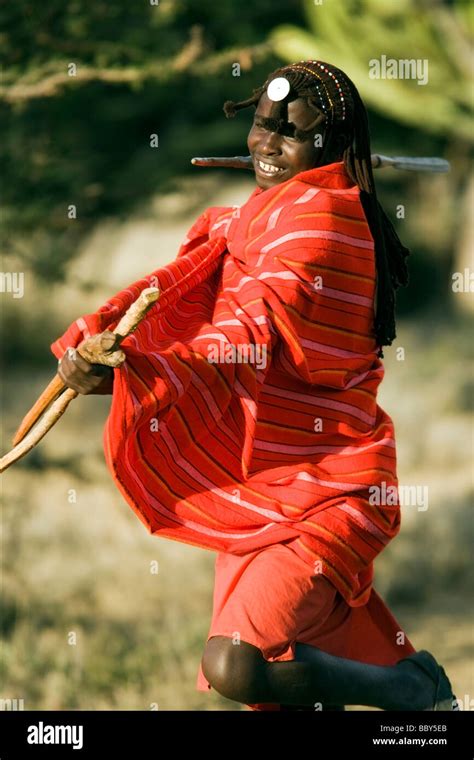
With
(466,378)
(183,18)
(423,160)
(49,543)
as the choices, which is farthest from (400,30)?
(423,160)

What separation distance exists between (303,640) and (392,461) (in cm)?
46

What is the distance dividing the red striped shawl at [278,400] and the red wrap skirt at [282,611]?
0.04 meters

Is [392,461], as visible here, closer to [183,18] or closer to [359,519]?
[359,519]

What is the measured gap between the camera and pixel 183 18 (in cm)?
965

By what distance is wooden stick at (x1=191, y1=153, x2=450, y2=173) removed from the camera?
3.33 metres

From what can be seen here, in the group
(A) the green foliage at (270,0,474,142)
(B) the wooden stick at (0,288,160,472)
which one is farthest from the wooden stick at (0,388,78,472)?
(A) the green foliage at (270,0,474,142)

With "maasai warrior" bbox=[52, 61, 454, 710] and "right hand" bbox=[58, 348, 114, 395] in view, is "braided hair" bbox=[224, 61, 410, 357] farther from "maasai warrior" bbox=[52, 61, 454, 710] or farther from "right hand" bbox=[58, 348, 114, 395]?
"right hand" bbox=[58, 348, 114, 395]

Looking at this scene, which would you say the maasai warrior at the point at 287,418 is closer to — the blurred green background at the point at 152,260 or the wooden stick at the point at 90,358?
the wooden stick at the point at 90,358

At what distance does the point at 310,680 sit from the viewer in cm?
296

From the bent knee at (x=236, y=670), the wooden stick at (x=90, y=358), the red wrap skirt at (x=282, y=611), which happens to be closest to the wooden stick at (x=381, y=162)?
the wooden stick at (x=90, y=358)

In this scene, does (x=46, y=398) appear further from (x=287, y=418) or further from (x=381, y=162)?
(x=381, y=162)

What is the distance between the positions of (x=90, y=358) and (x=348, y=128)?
89cm

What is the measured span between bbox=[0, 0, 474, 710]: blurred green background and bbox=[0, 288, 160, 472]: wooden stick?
228cm

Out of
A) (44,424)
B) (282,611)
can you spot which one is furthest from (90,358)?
(282,611)
